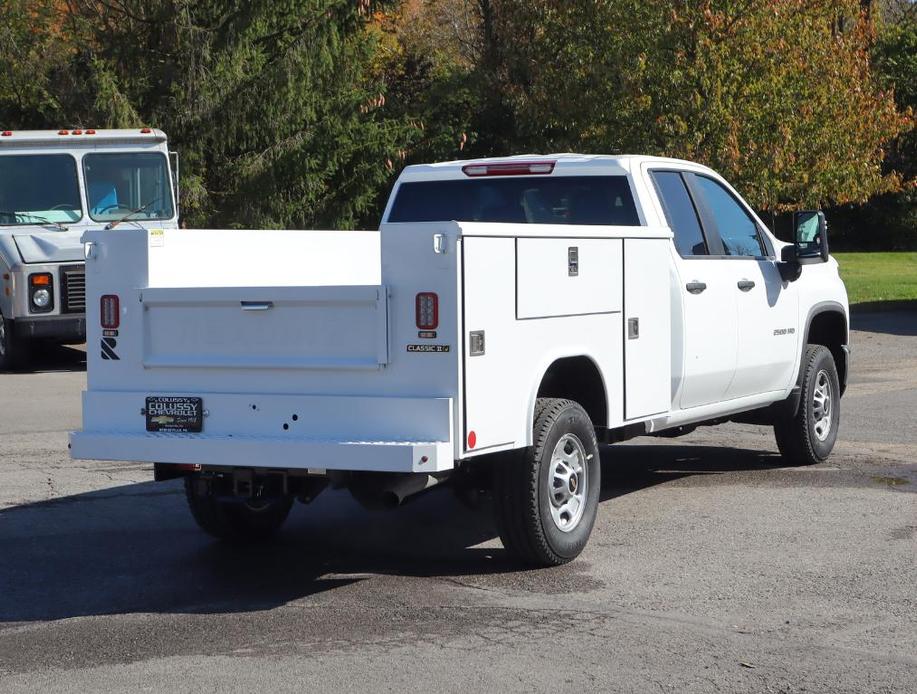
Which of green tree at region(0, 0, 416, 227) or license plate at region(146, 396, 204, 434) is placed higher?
green tree at region(0, 0, 416, 227)

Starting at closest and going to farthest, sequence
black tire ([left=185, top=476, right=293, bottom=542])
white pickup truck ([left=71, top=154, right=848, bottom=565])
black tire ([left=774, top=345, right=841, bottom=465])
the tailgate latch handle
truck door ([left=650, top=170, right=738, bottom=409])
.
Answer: white pickup truck ([left=71, top=154, right=848, bottom=565]) → the tailgate latch handle → black tire ([left=185, top=476, right=293, bottom=542]) → truck door ([left=650, top=170, right=738, bottom=409]) → black tire ([left=774, top=345, right=841, bottom=465])

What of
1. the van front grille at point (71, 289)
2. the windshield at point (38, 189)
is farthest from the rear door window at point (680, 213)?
the windshield at point (38, 189)

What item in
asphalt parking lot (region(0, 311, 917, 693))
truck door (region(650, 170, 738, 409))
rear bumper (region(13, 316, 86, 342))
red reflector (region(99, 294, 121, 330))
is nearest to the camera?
asphalt parking lot (region(0, 311, 917, 693))

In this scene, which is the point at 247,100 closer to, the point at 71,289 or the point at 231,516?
the point at 71,289

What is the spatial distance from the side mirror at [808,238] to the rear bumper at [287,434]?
13.8 feet

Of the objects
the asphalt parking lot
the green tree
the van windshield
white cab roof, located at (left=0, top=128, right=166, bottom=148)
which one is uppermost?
the green tree

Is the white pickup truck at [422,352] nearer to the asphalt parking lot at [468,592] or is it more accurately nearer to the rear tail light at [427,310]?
the rear tail light at [427,310]

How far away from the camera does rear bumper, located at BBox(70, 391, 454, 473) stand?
6.26m

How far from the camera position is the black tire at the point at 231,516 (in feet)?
25.6

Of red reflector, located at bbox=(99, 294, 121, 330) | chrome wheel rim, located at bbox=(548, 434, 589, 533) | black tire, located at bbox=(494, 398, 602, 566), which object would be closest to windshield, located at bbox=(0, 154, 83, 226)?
red reflector, located at bbox=(99, 294, 121, 330)

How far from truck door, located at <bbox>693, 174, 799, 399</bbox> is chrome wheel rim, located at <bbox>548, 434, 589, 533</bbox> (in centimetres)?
209

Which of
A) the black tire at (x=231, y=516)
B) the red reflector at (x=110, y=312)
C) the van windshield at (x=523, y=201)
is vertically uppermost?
the van windshield at (x=523, y=201)

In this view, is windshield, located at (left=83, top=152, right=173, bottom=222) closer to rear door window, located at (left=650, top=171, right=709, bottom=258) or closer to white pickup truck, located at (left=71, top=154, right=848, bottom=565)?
white pickup truck, located at (left=71, top=154, right=848, bottom=565)

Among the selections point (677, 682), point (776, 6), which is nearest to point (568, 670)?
point (677, 682)
